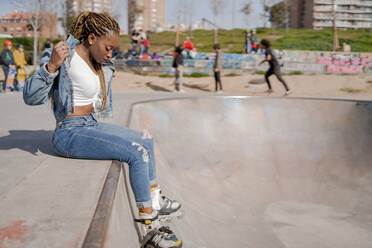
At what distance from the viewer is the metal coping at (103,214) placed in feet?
5.03

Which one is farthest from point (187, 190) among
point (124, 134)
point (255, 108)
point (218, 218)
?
point (255, 108)

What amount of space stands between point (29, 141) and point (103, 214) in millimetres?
2611

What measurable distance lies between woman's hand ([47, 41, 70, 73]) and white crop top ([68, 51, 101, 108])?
0.15 meters

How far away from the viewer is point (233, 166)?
239 inches

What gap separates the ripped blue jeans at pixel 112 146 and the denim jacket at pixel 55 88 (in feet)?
0.38

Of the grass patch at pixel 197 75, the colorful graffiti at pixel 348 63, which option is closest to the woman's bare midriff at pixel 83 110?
the grass patch at pixel 197 75

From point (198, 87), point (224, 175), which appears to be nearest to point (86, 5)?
point (198, 87)

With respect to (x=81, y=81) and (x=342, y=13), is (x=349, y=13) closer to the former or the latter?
(x=342, y=13)

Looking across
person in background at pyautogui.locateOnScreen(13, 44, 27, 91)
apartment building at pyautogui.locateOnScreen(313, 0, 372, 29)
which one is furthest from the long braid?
apartment building at pyautogui.locateOnScreen(313, 0, 372, 29)

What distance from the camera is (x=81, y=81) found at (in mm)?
2707

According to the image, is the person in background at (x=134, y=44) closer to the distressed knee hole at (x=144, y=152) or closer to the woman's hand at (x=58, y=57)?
the woman's hand at (x=58, y=57)

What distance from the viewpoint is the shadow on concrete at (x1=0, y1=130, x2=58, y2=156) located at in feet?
11.8

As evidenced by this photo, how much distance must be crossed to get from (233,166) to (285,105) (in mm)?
2425

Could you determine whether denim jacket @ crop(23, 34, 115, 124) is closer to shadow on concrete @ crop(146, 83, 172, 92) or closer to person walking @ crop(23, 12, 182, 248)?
person walking @ crop(23, 12, 182, 248)
